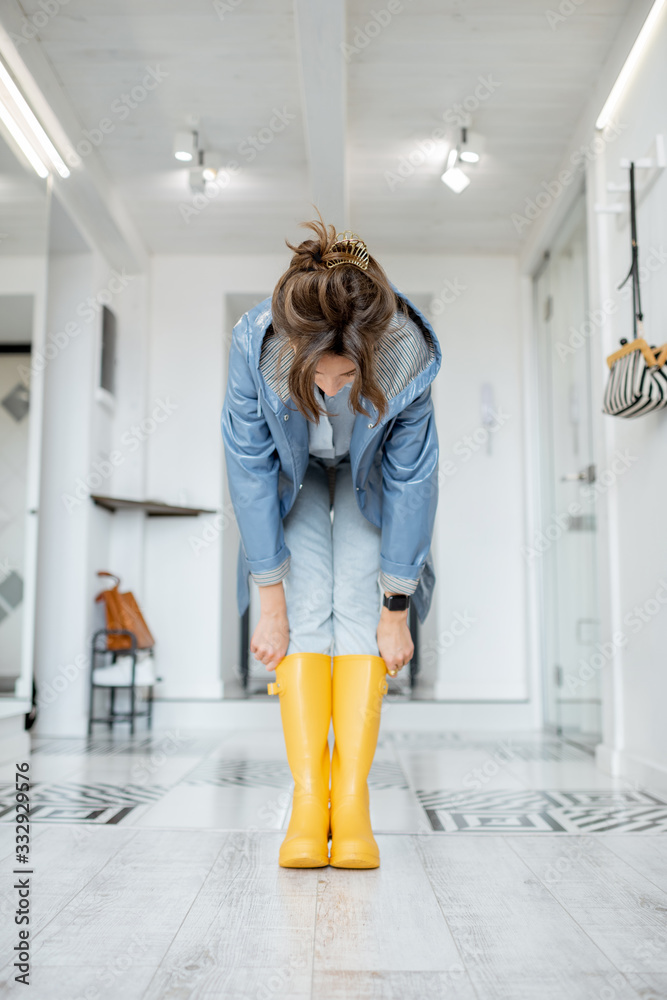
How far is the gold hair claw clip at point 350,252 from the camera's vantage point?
1.18 m

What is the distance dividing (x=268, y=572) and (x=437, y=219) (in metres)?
2.84

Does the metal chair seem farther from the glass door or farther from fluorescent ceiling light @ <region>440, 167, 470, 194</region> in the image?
fluorescent ceiling light @ <region>440, 167, 470, 194</region>

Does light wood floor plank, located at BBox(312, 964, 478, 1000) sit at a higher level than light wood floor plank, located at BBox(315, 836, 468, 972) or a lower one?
higher

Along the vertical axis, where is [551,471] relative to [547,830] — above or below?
above

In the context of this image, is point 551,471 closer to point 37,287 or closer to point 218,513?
point 218,513

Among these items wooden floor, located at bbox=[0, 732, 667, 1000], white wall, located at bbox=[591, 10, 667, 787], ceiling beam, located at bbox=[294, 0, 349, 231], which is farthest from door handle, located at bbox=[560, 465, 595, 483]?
ceiling beam, located at bbox=[294, 0, 349, 231]

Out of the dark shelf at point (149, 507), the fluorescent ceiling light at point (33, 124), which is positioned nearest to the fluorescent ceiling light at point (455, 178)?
the fluorescent ceiling light at point (33, 124)

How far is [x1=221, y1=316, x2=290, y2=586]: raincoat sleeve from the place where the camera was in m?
1.40

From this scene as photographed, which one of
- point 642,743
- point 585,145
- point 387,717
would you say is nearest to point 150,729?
point 387,717

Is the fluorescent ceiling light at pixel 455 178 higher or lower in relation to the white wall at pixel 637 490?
higher

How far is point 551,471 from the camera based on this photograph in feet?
12.1

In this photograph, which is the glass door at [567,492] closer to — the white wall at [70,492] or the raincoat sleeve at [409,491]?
the raincoat sleeve at [409,491]

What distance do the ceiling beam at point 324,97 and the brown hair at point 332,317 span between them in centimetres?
151

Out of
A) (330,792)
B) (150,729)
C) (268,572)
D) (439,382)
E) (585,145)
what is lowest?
(150,729)
